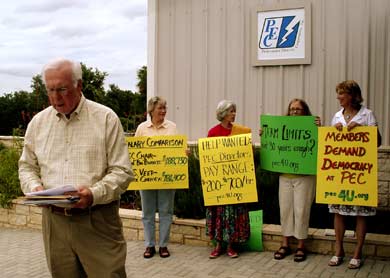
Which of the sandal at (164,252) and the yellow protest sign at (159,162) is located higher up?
the yellow protest sign at (159,162)

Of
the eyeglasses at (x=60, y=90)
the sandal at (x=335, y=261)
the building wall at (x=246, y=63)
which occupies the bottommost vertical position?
the sandal at (x=335, y=261)

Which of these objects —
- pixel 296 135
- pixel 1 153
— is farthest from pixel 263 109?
pixel 1 153

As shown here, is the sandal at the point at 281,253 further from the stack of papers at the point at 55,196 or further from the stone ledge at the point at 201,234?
the stack of papers at the point at 55,196

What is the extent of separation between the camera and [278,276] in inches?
223

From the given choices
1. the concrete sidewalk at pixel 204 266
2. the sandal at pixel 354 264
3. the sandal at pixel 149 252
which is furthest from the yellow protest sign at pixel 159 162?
the sandal at pixel 354 264

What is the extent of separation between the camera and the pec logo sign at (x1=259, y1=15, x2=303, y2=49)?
827 cm

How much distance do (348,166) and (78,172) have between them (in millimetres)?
3587

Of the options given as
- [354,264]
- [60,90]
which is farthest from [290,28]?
[60,90]

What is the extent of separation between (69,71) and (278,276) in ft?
11.7

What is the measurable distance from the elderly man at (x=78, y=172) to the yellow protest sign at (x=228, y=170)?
10.4 ft

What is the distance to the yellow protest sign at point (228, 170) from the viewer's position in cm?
639

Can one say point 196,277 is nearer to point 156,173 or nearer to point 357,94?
point 156,173

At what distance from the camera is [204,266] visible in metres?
6.14

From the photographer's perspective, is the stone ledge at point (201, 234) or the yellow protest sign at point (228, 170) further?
the yellow protest sign at point (228, 170)
